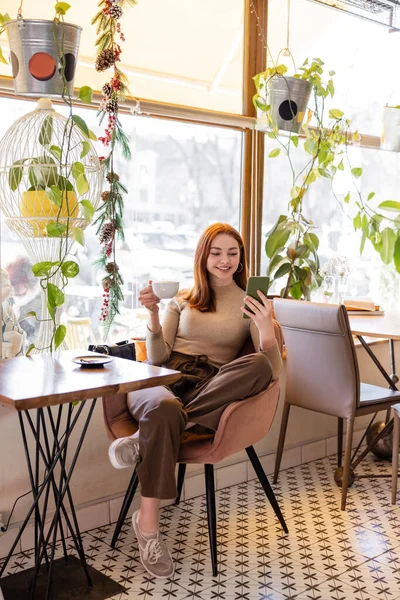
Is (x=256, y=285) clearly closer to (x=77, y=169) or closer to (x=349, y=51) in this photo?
(x=77, y=169)

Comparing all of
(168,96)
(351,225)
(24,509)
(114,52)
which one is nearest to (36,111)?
(114,52)

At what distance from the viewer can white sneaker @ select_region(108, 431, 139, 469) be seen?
8.25 ft

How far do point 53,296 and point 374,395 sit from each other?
170 centimetres

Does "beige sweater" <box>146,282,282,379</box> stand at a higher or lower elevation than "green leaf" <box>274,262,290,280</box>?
lower

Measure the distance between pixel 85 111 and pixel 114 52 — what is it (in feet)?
1.28

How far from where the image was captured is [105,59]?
2.92 m

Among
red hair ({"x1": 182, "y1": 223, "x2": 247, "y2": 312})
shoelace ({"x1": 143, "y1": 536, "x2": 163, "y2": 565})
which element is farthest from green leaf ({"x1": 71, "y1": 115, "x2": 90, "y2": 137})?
shoelace ({"x1": 143, "y1": 536, "x2": 163, "y2": 565})

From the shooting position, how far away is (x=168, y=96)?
11.8ft

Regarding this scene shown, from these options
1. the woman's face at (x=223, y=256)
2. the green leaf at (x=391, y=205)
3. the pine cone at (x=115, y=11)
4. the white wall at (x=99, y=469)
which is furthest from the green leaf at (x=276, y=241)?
the pine cone at (x=115, y=11)

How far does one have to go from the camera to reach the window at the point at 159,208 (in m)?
3.35

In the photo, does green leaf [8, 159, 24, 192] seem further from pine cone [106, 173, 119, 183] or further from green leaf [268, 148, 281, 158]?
green leaf [268, 148, 281, 158]

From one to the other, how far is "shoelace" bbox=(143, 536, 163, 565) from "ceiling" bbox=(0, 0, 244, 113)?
1.97m

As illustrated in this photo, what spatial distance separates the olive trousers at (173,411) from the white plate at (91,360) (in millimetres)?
239

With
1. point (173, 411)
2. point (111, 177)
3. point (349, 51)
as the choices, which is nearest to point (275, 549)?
point (173, 411)
